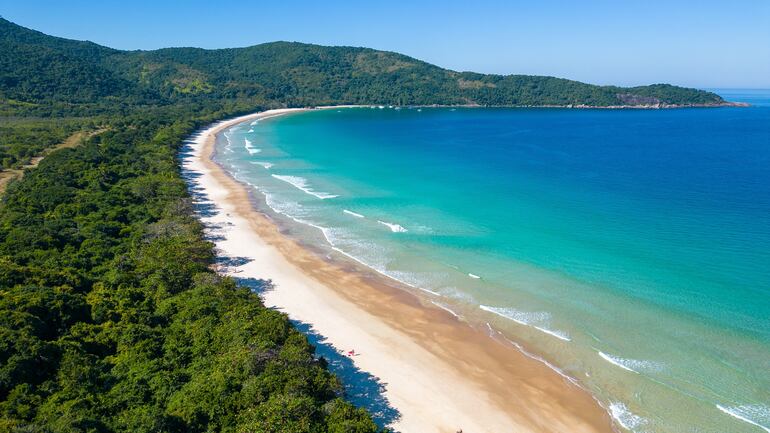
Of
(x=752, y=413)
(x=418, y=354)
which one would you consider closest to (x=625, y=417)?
(x=752, y=413)

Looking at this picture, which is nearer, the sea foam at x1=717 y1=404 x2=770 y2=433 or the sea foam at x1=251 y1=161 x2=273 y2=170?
the sea foam at x1=717 y1=404 x2=770 y2=433

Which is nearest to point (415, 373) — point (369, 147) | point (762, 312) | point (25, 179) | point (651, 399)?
point (651, 399)

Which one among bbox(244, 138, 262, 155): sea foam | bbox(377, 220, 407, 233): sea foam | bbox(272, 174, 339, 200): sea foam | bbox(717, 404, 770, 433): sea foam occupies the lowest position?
bbox(717, 404, 770, 433): sea foam

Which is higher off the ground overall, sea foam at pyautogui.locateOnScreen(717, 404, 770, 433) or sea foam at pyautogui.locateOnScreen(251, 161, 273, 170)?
sea foam at pyautogui.locateOnScreen(251, 161, 273, 170)

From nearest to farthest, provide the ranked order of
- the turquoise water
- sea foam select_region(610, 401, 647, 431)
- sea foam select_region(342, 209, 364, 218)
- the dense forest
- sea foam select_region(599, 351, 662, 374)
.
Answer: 1. the dense forest
2. sea foam select_region(610, 401, 647, 431)
3. the turquoise water
4. sea foam select_region(599, 351, 662, 374)
5. sea foam select_region(342, 209, 364, 218)

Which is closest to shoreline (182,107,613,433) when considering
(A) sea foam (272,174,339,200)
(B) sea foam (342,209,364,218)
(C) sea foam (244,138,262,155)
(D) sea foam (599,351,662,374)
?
(D) sea foam (599,351,662,374)

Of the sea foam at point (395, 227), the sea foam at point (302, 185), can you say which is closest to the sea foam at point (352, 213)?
the sea foam at point (395, 227)

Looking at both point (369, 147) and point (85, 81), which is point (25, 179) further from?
point (85, 81)

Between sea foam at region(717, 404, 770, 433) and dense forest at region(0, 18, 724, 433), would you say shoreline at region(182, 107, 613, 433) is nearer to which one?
dense forest at region(0, 18, 724, 433)
